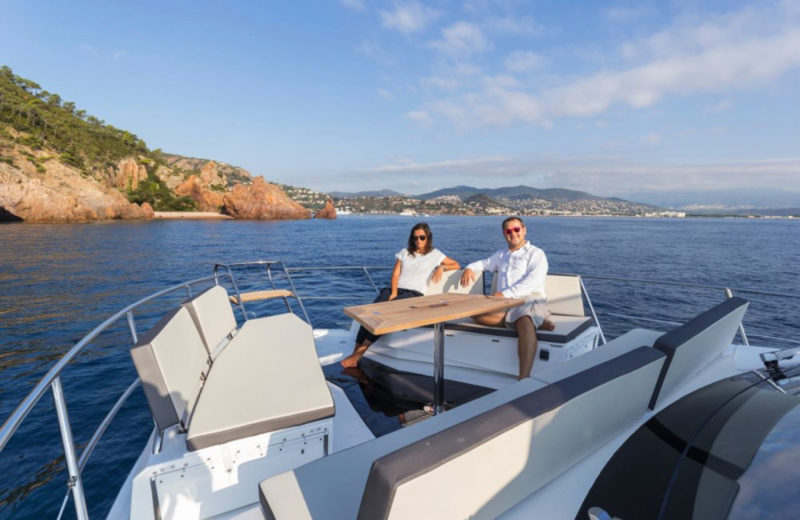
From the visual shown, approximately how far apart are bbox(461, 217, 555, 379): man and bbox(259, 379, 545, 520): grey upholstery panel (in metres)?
1.60

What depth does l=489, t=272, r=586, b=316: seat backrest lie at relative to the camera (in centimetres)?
350

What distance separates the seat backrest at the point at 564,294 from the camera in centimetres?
350

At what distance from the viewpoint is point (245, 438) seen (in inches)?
59.7

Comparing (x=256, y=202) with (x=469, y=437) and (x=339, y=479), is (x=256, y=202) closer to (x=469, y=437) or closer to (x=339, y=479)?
(x=339, y=479)

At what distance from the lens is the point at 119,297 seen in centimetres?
1066

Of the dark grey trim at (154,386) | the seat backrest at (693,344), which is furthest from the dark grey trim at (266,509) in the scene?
the seat backrest at (693,344)

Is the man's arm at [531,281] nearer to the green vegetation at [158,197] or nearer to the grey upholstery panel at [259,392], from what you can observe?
the grey upholstery panel at [259,392]

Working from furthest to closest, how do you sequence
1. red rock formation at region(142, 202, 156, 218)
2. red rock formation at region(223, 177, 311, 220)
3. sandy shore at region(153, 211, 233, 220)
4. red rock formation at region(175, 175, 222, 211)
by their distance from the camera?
1. red rock formation at region(175, 175, 222, 211)
2. red rock formation at region(223, 177, 311, 220)
3. sandy shore at region(153, 211, 233, 220)
4. red rock formation at region(142, 202, 156, 218)

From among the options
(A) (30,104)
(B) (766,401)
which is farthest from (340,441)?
(A) (30,104)

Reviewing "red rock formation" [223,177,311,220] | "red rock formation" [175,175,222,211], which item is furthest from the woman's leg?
"red rock formation" [175,175,222,211]

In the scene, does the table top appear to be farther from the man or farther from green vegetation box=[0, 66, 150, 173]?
green vegetation box=[0, 66, 150, 173]

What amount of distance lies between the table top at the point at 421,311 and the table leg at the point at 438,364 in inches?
6.8

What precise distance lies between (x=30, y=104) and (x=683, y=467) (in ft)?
209

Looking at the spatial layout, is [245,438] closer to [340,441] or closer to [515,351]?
[340,441]
